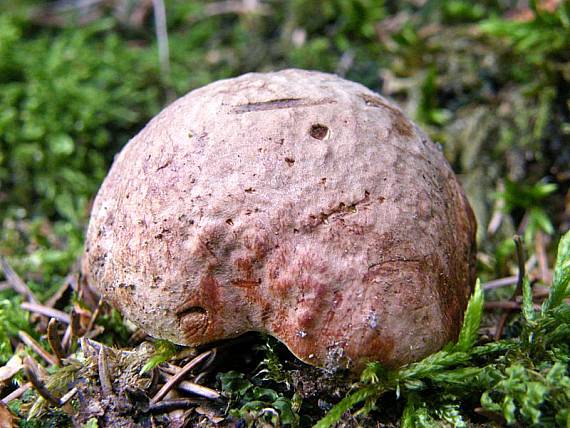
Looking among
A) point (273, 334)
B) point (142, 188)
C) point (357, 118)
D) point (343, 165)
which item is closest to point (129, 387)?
point (273, 334)

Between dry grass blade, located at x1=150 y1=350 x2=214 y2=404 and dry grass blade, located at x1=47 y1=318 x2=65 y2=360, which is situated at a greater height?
dry grass blade, located at x1=47 y1=318 x2=65 y2=360

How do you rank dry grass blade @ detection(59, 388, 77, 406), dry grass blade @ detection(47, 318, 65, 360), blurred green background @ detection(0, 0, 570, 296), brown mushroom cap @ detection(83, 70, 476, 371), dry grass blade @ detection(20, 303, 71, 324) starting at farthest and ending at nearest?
blurred green background @ detection(0, 0, 570, 296)
dry grass blade @ detection(20, 303, 71, 324)
dry grass blade @ detection(47, 318, 65, 360)
dry grass blade @ detection(59, 388, 77, 406)
brown mushroom cap @ detection(83, 70, 476, 371)

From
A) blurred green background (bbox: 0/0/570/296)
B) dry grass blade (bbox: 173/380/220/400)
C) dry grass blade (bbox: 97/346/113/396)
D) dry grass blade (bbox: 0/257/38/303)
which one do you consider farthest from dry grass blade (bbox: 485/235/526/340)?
dry grass blade (bbox: 0/257/38/303)

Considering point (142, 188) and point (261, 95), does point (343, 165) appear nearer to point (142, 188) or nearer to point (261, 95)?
point (261, 95)

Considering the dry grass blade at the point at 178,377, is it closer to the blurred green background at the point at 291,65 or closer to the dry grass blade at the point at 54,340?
the dry grass blade at the point at 54,340

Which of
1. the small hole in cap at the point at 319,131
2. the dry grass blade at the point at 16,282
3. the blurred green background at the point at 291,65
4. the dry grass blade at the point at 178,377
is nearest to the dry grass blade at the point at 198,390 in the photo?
the dry grass blade at the point at 178,377

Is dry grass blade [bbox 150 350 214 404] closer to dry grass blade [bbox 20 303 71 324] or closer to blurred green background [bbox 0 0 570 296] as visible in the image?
dry grass blade [bbox 20 303 71 324]
